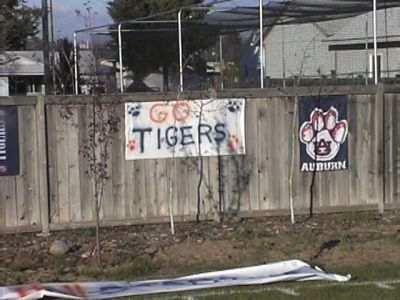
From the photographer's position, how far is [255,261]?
30.3ft

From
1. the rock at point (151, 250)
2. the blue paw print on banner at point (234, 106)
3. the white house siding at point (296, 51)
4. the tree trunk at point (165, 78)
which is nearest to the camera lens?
the rock at point (151, 250)

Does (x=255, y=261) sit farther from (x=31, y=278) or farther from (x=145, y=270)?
(x=31, y=278)

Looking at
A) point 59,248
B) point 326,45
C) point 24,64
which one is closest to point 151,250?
point 59,248

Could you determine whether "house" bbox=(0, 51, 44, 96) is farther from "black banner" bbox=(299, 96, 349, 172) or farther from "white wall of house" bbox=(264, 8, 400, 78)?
"black banner" bbox=(299, 96, 349, 172)

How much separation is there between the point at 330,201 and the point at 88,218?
3367mm

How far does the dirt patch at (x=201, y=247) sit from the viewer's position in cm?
897

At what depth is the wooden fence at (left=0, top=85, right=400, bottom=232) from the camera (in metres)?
10.8

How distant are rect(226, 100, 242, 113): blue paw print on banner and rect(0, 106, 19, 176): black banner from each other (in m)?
2.79

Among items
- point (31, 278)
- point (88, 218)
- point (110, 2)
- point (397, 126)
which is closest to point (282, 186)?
point (397, 126)

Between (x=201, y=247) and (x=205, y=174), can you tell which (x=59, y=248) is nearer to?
(x=201, y=247)

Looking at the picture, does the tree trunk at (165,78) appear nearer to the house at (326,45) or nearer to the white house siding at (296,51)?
the house at (326,45)

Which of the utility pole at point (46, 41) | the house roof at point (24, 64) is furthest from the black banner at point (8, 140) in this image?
the house roof at point (24, 64)

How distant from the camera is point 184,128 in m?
11.1

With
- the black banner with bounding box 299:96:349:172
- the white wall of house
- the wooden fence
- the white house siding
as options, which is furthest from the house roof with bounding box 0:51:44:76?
the black banner with bounding box 299:96:349:172
